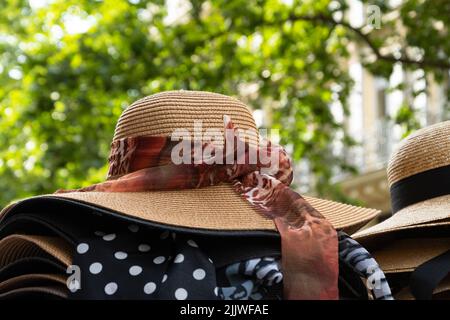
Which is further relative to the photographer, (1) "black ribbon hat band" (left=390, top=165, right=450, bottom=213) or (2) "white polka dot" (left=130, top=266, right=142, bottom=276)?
(1) "black ribbon hat band" (left=390, top=165, right=450, bottom=213)

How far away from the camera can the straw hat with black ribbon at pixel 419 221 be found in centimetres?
178

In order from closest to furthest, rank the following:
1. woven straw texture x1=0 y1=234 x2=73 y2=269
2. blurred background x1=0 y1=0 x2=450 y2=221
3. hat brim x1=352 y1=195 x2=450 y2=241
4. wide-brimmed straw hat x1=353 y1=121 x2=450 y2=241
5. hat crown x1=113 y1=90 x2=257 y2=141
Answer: woven straw texture x1=0 y1=234 x2=73 y2=269, hat crown x1=113 y1=90 x2=257 y2=141, hat brim x1=352 y1=195 x2=450 y2=241, wide-brimmed straw hat x1=353 y1=121 x2=450 y2=241, blurred background x1=0 y1=0 x2=450 y2=221

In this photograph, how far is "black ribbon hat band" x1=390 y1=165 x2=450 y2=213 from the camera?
2076mm

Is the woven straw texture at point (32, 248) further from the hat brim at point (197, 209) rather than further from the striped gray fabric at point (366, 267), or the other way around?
the striped gray fabric at point (366, 267)

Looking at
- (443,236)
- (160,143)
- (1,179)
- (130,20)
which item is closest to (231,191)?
(160,143)

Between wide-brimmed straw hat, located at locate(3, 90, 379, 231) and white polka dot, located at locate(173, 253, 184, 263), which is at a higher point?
wide-brimmed straw hat, located at locate(3, 90, 379, 231)

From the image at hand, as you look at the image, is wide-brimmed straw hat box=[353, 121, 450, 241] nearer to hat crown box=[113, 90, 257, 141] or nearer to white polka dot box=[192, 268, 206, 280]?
hat crown box=[113, 90, 257, 141]

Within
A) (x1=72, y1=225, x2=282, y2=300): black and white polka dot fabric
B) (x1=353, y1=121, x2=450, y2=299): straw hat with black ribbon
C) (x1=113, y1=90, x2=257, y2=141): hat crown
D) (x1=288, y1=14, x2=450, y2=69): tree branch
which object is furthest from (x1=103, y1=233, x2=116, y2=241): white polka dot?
(x1=288, y1=14, x2=450, y2=69): tree branch

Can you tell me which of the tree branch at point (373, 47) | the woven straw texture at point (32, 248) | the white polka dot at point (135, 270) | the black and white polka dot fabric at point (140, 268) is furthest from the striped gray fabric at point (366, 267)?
the tree branch at point (373, 47)

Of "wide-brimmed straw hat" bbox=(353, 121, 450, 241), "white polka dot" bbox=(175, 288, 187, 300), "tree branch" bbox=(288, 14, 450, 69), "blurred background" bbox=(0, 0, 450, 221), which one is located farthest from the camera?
"blurred background" bbox=(0, 0, 450, 221)

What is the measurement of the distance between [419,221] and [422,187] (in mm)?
234

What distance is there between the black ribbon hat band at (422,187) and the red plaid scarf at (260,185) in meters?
0.47

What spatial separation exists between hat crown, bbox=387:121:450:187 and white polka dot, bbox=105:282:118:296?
94cm

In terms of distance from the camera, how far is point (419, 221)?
1.90 metres
